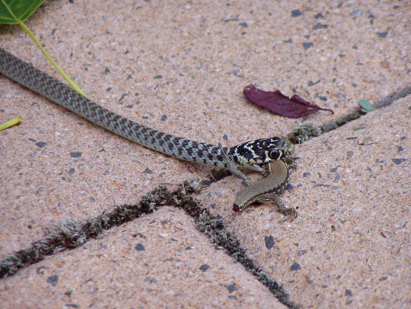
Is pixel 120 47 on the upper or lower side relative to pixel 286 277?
upper

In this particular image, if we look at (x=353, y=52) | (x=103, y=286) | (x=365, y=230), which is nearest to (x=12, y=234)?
(x=103, y=286)

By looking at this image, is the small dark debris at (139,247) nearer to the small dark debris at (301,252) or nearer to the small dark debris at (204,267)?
the small dark debris at (204,267)

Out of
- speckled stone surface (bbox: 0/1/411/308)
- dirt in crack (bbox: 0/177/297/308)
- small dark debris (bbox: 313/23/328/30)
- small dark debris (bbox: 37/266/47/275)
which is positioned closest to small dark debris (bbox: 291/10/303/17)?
speckled stone surface (bbox: 0/1/411/308)

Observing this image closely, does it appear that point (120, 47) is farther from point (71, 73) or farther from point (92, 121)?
point (92, 121)

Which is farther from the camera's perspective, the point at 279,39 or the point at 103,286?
the point at 279,39

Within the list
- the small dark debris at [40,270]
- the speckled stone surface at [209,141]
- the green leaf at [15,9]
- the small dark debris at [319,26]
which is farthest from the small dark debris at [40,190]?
the small dark debris at [319,26]

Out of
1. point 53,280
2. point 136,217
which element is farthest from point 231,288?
point 53,280

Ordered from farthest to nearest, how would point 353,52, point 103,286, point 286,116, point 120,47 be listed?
point 120,47 → point 353,52 → point 286,116 → point 103,286
